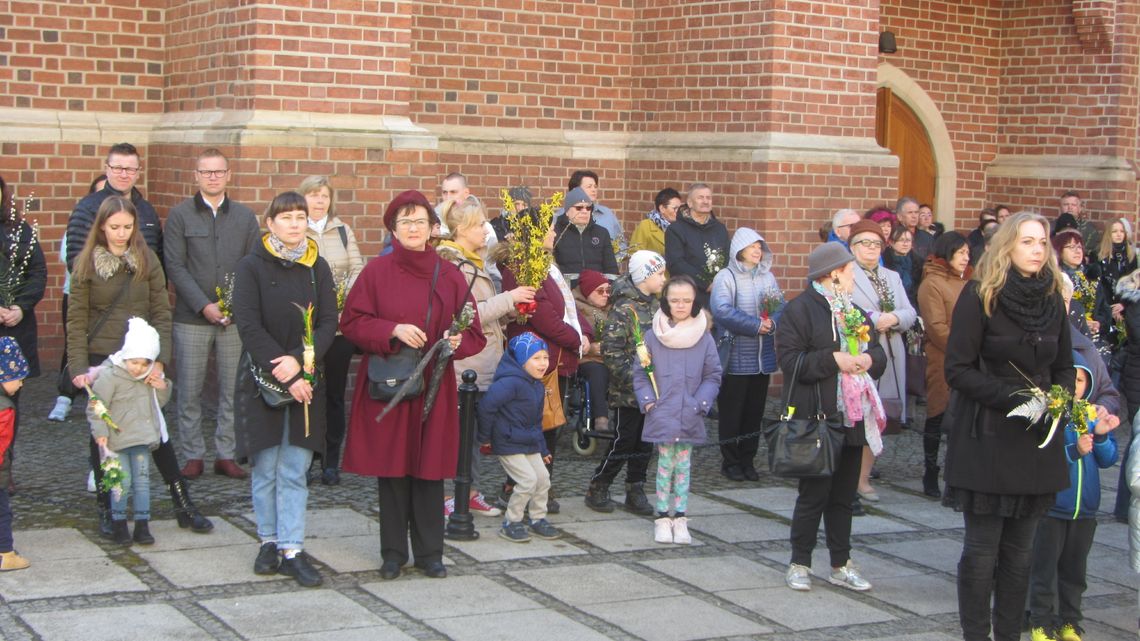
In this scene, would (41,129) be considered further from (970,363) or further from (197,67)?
(970,363)

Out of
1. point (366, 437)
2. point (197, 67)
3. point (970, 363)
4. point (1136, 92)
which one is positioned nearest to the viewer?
point (970, 363)

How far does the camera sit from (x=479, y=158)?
516 inches

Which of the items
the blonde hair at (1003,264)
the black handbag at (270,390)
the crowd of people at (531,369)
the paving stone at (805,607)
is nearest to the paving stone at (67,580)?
the crowd of people at (531,369)

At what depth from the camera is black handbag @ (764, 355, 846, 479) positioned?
6.77 metres

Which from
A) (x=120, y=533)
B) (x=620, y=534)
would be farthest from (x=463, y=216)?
(x=120, y=533)

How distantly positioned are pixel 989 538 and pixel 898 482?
3.73 metres

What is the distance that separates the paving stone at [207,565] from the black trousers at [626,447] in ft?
6.94

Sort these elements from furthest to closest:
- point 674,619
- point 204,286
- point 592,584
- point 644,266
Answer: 1. point 204,286
2. point 644,266
3. point 592,584
4. point 674,619

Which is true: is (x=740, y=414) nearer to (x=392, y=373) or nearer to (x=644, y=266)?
(x=644, y=266)

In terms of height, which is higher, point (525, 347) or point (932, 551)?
point (525, 347)

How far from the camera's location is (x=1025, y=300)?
5.89m

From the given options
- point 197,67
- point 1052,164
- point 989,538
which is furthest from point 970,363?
point 1052,164

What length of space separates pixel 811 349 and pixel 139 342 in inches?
126

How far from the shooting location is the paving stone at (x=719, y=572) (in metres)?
6.98
